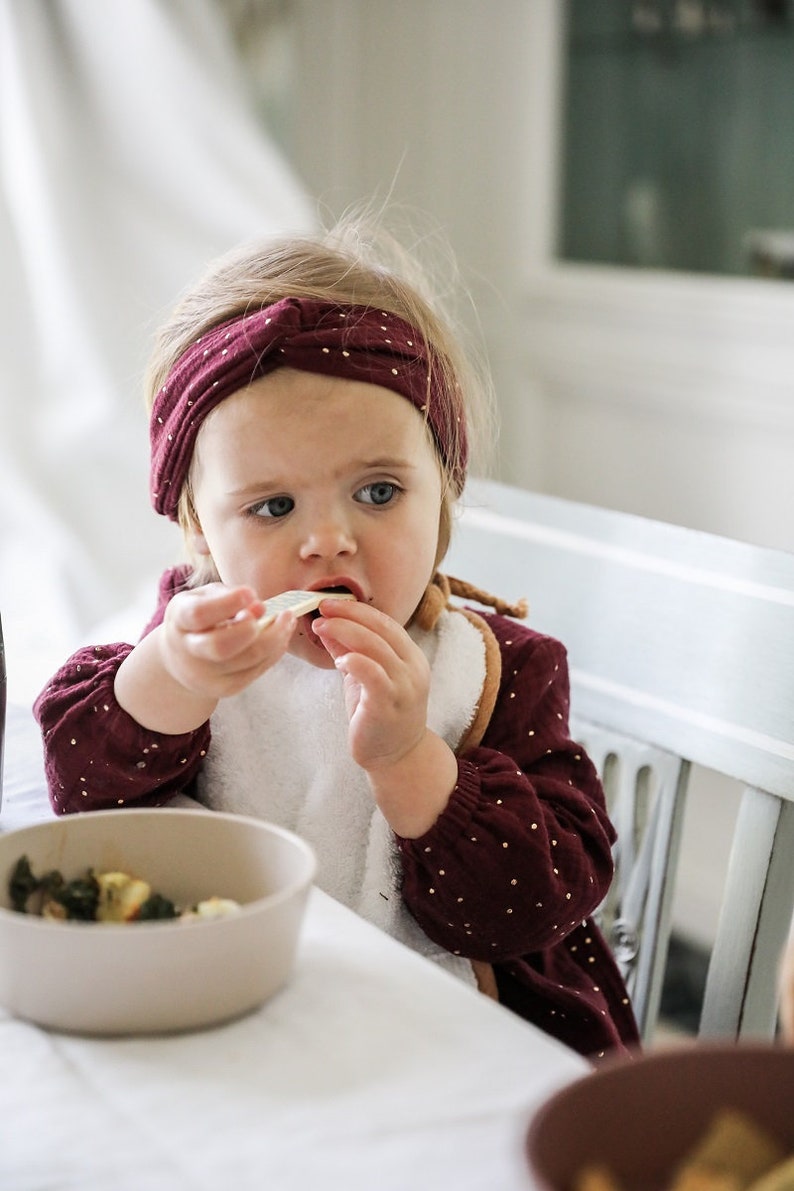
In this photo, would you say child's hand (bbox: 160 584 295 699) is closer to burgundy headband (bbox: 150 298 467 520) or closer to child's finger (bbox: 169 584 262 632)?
child's finger (bbox: 169 584 262 632)

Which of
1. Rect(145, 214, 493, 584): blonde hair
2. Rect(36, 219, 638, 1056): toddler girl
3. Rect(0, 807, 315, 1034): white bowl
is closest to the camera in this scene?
Rect(0, 807, 315, 1034): white bowl

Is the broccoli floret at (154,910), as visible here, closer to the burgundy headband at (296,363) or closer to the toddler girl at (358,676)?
the toddler girl at (358,676)

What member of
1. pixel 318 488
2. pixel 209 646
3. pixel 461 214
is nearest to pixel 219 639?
pixel 209 646

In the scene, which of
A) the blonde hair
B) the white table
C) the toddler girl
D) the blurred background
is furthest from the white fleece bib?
the blurred background

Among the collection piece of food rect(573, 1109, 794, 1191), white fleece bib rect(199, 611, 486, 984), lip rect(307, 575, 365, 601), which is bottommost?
white fleece bib rect(199, 611, 486, 984)

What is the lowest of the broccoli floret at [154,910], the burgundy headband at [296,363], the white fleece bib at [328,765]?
the white fleece bib at [328,765]

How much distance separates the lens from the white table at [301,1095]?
54cm

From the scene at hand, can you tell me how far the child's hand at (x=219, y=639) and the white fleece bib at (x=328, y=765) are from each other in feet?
0.85

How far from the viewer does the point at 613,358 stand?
104 inches

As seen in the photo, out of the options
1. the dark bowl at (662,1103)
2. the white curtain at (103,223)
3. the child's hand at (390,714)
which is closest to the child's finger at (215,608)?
the child's hand at (390,714)

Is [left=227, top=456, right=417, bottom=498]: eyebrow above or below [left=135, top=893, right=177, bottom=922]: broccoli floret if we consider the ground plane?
above

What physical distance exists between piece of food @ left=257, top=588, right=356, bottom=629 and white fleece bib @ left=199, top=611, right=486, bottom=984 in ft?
0.59

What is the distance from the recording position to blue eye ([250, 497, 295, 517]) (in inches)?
40.6

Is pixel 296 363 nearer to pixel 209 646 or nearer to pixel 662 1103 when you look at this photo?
pixel 209 646
